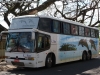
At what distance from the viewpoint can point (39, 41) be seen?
14.6m

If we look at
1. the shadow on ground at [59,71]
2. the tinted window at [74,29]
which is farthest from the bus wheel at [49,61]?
the tinted window at [74,29]

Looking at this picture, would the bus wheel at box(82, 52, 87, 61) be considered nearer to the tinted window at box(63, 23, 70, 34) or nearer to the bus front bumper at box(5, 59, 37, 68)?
the tinted window at box(63, 23, 70, 34)

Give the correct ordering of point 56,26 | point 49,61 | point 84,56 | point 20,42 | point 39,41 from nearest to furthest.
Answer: point 20,42 < point 39,41 < point 49,61 < point 56,26 < point 84,56

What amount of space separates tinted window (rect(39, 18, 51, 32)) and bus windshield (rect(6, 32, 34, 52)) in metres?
1.14

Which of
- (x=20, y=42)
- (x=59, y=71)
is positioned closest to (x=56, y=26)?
(x=20, y=42)

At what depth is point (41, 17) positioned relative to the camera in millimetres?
15062

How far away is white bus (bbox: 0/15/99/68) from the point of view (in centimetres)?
1411

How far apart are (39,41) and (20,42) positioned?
1156 mm

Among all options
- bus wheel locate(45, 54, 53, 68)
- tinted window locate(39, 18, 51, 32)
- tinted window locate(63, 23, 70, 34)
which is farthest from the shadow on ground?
tinted window locate(63, 23, 70, 34)

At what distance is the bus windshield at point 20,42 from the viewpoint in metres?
14.1

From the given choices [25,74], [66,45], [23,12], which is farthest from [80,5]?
[25,74]

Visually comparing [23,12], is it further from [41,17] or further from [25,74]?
[25,74]

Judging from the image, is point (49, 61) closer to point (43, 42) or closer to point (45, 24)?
point (43, 42)

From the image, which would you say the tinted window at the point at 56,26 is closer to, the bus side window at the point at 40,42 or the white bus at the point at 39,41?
the white bus at the point at 39,41
